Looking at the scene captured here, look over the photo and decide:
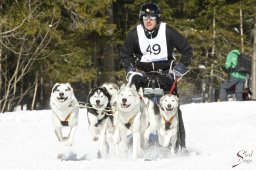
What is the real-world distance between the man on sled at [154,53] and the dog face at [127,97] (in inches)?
13.4

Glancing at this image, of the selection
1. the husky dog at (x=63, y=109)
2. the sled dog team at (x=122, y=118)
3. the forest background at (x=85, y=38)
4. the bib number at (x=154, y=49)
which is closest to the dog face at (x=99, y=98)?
the sled dog team at (x=122, y=118)

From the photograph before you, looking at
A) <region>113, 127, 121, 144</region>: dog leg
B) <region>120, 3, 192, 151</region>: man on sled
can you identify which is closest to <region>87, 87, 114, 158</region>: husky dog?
<region>113, 127, 121, 144</region>: dog leg

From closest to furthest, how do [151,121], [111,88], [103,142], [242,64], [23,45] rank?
[151,121] < [103,142] < [111,88] < [242,64] < [23,45]

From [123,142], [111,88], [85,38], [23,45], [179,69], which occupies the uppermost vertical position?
[85,38]

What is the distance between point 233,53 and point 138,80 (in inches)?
311

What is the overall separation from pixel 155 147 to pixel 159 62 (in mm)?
1170

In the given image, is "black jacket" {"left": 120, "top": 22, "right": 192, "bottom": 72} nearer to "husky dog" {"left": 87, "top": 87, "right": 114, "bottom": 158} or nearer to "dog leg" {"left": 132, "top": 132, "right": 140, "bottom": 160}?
"husky dog" {"left": 87, "top": 87, "right": 114, "bottom": 158}

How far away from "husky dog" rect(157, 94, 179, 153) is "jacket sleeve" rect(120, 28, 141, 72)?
0.61 metres

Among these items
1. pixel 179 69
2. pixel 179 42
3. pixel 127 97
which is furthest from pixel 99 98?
pixel 179 42

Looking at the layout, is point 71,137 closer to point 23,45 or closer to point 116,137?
point 116,137

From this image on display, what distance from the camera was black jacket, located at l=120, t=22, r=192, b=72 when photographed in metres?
6.36

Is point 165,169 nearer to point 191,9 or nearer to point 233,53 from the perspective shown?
point 233,53

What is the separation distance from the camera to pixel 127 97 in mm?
6098

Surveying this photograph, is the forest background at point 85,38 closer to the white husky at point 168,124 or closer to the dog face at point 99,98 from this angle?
the dog face at point 99,98
